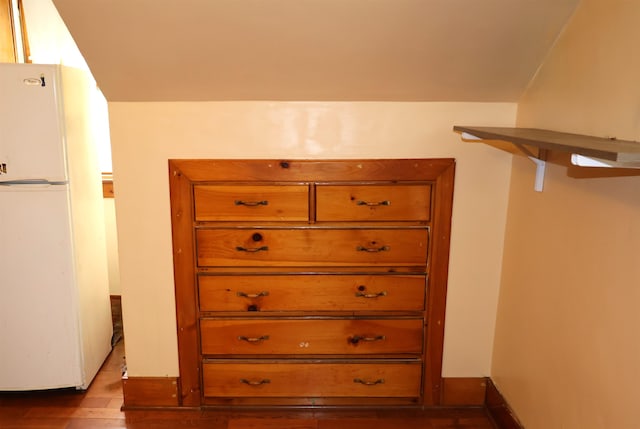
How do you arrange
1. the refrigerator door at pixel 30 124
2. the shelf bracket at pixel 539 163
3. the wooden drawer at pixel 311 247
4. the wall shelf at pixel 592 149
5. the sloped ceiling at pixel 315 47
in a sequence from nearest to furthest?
the wall shelf at pixel 592 149, the sloped ceiling at pixel 315 47, the shelf bracket at pixel 539 163, the refrigerator door at pixel 30 124, the wooden drawer at pixel 311 247

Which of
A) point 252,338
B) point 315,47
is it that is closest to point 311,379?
point 252,338

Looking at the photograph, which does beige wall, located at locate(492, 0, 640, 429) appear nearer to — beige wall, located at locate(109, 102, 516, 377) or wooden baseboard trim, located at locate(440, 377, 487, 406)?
beige wall, located at locate(109, 102, 516, 377)

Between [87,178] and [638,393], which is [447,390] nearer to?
[638,393]

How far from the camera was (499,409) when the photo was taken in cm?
214

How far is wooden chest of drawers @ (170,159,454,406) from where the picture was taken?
81.7 inches

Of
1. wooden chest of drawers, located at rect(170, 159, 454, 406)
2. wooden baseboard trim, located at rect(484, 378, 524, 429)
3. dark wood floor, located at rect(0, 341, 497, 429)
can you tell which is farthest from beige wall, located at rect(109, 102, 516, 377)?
dark wood floor, located at rect(0, 341, 497, 429)

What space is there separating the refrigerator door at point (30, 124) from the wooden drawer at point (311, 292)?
0.84m

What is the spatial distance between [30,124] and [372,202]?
4.93ft

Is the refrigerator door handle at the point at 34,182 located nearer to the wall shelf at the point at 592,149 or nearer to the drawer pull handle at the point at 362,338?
the drawer pull handle at the point at 362,338

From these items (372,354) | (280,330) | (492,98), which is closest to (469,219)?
(492,98)

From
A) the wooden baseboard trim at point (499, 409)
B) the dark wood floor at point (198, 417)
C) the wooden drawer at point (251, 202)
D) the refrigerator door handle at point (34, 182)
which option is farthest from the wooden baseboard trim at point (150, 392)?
the wooden baseboard trim at point (499, 409)

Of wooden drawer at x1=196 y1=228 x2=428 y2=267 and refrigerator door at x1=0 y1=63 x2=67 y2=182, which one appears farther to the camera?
wooden drawer at x1=196 y1=228 x2=428 y2=267

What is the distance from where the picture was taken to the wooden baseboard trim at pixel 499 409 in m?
2.02

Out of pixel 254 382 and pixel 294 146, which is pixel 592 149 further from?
→ pixel 254 382
